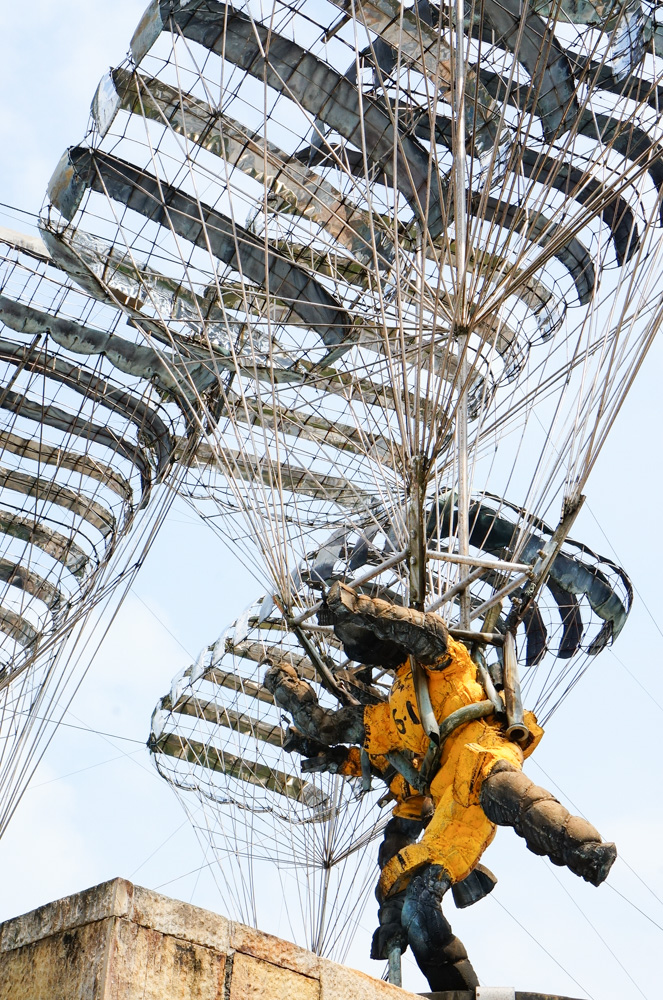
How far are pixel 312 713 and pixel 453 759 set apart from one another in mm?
2290

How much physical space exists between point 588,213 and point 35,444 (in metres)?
12.2

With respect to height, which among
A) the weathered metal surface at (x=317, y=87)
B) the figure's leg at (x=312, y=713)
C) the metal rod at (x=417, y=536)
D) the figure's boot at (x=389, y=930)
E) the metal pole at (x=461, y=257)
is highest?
the weathered metal surface at (x=317, y=87)

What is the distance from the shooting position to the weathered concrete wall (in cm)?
612

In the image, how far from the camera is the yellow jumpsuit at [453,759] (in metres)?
10.4

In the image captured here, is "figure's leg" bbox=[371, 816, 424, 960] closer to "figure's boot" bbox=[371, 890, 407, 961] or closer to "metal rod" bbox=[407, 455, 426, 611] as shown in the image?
"figure's boot" bbox=[371, 890, 407, 961]

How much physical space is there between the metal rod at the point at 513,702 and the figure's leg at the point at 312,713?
5.68 feet

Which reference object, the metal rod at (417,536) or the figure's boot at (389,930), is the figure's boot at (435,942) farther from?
the metal rod at (417,536)

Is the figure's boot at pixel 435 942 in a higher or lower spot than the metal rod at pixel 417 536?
lower

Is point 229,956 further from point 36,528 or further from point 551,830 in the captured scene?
point 36,528

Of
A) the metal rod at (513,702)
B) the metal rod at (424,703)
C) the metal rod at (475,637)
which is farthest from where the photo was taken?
the metal rod at (475,637)

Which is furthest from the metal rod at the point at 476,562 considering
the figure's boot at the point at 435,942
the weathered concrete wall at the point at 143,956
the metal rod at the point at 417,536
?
the weathered concrete wall at the point at 143,956

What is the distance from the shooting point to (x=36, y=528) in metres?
23.5

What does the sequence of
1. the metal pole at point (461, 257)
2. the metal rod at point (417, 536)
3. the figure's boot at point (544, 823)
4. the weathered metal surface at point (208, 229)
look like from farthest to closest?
the weathered metal surface at point (208, 229)
the metal rod at point (417, 536)
the metal pole at point (461, 257)
the figure's boot at point (544, 823)

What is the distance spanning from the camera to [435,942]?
392 inches
